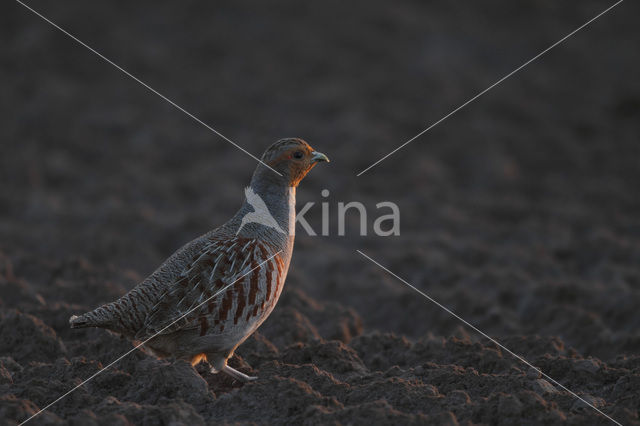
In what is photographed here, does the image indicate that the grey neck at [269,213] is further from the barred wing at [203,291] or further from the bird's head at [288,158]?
the barred wing at [203,291]

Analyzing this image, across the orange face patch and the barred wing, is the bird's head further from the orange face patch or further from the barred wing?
the barred wing

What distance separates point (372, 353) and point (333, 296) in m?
3.63

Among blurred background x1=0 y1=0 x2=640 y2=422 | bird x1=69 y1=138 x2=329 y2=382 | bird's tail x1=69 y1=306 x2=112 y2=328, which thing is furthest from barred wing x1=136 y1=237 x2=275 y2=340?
blurred background x1=0 y1=0 x2=640 y2=422

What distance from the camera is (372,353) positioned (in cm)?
623

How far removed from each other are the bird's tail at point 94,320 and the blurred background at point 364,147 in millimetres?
1977

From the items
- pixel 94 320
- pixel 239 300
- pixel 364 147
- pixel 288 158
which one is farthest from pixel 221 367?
pixel 364 147

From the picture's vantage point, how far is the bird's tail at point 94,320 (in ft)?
16.1

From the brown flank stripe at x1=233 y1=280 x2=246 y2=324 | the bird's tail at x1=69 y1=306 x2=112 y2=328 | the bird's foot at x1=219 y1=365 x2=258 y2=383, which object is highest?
the brown flank stripe at x1=233 y1=280 x2=246 y2=324

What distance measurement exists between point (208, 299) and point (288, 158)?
4.09ft

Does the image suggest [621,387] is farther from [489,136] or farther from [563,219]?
[489,136]

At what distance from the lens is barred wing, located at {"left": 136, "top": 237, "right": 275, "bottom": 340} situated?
4.95 m

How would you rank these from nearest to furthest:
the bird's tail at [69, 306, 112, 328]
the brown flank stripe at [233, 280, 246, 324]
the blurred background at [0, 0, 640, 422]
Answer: the bird's tail at [69, 306, 112, 328] < the brown flank stripe at [233, 280, 246, 324] < the blurred background at [0, 0, 640, 422]

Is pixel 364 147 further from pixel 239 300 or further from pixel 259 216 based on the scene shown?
pixel 239 300

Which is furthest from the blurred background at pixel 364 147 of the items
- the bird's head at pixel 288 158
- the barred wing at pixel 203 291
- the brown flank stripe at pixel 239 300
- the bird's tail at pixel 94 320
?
the bird's head at pixel 288 158
